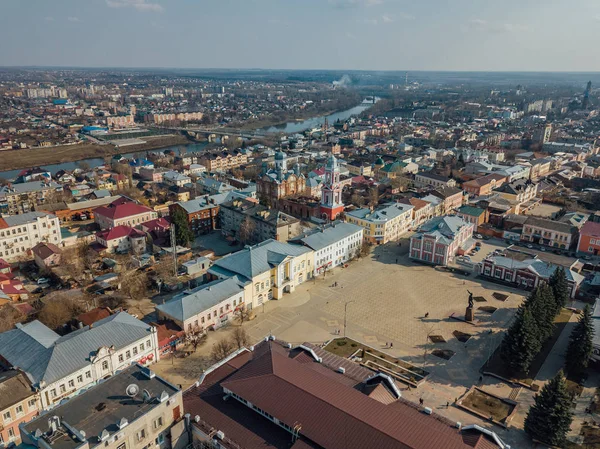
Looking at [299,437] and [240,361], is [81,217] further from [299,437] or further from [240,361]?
[299,437]

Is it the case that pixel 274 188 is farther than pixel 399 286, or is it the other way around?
pixel 274 188

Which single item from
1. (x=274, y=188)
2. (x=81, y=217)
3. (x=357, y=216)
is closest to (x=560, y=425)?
(x=357, y=216)

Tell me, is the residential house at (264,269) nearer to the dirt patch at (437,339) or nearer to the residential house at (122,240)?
the dirt patch at (437,339)

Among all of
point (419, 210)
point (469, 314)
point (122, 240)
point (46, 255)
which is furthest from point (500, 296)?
point (46, 255)

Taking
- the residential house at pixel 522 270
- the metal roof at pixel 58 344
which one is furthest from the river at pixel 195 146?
the residential house at pixel 522 270

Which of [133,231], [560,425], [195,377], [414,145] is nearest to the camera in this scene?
[560,425]

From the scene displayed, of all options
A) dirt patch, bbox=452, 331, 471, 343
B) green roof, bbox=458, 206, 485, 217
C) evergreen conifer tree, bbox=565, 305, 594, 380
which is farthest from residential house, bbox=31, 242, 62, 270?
green roof, bbox=458, 206, 485, 217
